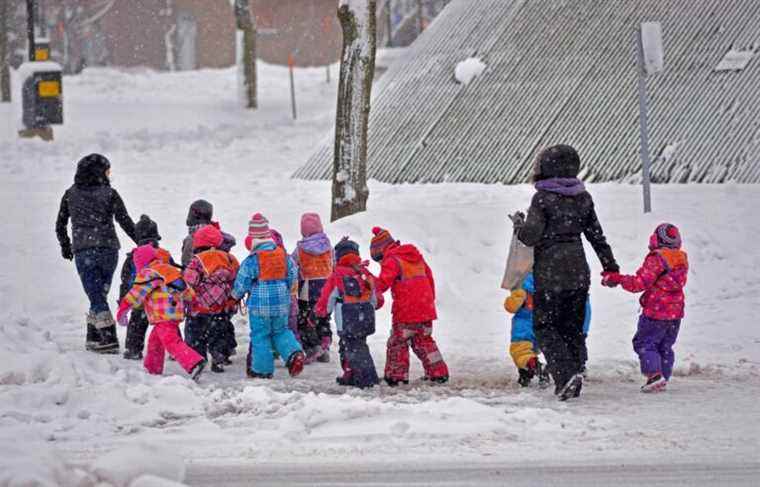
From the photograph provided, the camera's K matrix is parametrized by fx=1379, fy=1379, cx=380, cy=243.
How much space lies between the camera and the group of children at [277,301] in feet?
34.5

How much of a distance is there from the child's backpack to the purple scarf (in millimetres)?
1688

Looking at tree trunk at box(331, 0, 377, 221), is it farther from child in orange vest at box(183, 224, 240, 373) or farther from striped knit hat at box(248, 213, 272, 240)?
striped knit hat at box(248, 213, 272, 240)

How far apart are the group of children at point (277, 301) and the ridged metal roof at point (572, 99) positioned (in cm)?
763

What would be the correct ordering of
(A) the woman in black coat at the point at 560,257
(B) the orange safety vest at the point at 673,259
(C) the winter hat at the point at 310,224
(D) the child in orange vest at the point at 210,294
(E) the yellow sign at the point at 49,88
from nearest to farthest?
(A) the woman in black coat at the point at 560,257
(B) the orange safety vest at the point at 673,259
(D) the child in orange vest at the point at 210,294
(C) the winter hat at the point at 310,224
(E) the yellow sign at the point at 49,88

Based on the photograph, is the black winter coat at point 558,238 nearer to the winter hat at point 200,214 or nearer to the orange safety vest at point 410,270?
the orange safety vest at point 410,270

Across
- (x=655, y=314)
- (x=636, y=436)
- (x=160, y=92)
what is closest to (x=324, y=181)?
(x=655, y=314)

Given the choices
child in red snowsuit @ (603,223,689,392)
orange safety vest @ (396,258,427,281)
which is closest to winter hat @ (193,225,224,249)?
orange safety vest @ (396,258,427,281)

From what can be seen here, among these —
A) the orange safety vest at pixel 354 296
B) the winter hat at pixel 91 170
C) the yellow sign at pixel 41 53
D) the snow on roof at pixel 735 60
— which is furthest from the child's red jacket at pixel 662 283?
the yellow sign at pixel 41 53

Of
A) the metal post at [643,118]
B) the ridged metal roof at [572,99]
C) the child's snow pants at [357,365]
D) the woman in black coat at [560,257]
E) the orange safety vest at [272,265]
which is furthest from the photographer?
the ridged metal roof at [572,99]

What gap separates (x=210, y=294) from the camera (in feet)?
36.6

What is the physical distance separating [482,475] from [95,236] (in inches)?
222

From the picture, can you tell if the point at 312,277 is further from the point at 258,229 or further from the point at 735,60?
the point at 735,60

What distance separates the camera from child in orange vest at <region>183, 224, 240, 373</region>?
11.1 meters

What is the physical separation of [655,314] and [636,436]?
207cm
